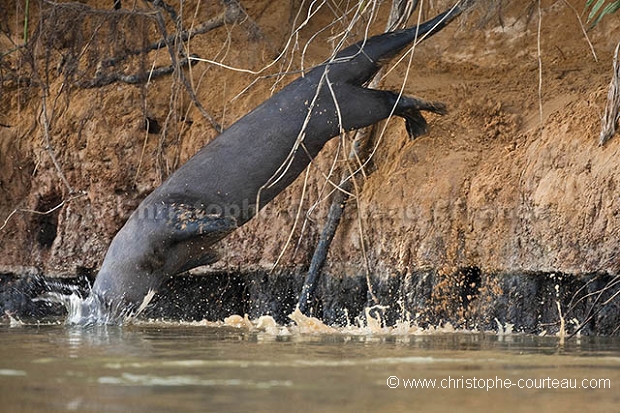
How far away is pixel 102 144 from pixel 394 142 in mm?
2011

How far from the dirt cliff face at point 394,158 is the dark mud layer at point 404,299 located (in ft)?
0.07

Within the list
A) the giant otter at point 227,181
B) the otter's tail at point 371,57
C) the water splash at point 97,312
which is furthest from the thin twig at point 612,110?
the water splash at point 97,312

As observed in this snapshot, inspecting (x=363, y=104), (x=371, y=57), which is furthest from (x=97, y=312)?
(x=371, y=57)

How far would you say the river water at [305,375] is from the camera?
2.07 metres

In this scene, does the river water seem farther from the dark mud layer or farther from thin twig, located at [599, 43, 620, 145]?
thin twig, located at [599, 43, 620, 145]

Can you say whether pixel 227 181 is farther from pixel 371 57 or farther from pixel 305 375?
pixel 305 375

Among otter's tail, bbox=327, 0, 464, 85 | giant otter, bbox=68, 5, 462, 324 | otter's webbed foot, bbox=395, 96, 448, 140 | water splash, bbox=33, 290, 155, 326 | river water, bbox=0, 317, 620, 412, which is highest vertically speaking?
otter's tail, bbox=327, 0, 464, 85

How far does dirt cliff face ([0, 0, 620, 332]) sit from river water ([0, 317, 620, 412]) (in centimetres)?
120

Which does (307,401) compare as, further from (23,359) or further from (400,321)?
(400,321)

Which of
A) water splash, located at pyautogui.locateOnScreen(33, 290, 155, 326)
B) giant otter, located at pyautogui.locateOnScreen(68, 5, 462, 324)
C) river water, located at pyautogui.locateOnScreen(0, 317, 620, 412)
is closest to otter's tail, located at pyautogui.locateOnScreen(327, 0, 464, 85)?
giant otter, located at pyautogui.locateOnScreen(68, 5, 462, 324)

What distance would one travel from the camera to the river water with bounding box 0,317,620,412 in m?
2.07

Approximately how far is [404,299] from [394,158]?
969 millimetres

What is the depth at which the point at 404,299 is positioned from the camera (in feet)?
17.4

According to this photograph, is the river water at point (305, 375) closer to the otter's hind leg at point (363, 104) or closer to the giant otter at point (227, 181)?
the giant otter at point (227, 181)
